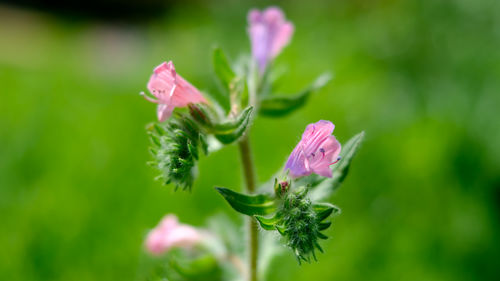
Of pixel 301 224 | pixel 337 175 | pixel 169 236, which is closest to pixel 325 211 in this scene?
pixel 301 224

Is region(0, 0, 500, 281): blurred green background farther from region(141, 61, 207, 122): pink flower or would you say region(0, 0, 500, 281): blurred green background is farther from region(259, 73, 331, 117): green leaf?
region(141, 61, 207, 122): pink flower

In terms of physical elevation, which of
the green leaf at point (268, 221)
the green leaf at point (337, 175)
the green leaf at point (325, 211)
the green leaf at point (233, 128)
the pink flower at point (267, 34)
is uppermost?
A: the pink flower at point (267, 34)

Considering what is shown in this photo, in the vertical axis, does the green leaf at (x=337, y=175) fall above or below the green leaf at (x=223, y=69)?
below

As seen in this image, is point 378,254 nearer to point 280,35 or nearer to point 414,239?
point 414,239

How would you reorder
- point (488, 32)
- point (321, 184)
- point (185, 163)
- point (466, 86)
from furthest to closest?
point (488, 32) → point (466, 86) → point (321, 184) → point (185, 163)

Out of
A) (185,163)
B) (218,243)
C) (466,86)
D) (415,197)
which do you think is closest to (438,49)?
(466,86)

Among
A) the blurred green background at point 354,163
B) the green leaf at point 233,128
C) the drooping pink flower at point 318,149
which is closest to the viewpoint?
the drooping pink flower at point 318,149

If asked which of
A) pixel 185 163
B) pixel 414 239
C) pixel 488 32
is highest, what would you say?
pixel 488 32

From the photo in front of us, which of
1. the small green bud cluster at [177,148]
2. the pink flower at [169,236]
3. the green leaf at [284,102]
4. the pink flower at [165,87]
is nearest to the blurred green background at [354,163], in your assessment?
the pink flower at [169,236]

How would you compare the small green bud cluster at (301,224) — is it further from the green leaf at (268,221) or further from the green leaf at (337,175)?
the green leaf at (337,175)
